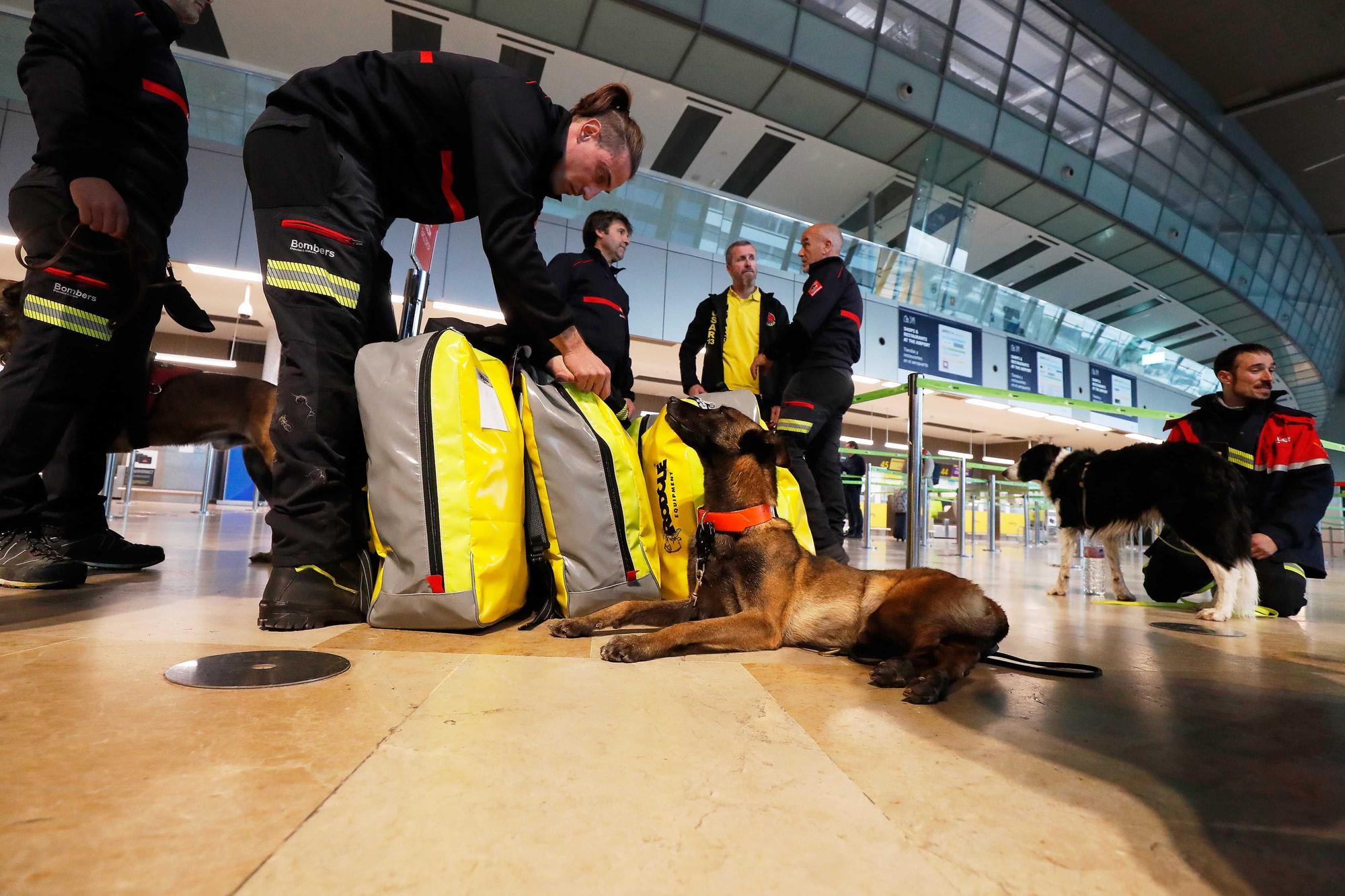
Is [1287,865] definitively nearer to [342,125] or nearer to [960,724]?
[960,724]

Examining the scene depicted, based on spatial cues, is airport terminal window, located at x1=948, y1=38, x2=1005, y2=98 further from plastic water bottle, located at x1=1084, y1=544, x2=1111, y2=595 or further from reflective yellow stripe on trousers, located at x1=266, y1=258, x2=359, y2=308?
reflective yellow stripe on trousers, located at x1=266, y1=258, x2=359, y2=308

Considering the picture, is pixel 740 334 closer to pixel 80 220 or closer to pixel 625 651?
pixel 625 651

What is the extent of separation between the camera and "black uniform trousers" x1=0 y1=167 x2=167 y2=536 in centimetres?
193

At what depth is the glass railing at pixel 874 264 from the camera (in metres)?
9.91

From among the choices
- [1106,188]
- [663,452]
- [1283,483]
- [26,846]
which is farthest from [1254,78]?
[26,846]

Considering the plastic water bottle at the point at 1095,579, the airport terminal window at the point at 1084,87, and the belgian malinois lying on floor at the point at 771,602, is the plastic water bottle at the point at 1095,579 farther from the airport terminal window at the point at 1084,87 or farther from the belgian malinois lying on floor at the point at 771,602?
the airport terminal window at the point at 1084,87

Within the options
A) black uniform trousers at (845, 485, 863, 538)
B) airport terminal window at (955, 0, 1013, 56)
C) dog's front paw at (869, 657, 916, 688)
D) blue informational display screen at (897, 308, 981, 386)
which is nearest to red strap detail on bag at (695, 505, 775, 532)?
dog's front paw at (869, 657, 916, 688)

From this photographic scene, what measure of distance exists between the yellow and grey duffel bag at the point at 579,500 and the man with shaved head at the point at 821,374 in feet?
4.25

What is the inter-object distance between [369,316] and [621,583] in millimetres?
1323

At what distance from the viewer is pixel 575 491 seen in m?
2.07

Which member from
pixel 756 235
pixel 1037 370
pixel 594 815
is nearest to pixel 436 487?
pixel 594 815

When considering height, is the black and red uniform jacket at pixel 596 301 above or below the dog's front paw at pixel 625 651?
above

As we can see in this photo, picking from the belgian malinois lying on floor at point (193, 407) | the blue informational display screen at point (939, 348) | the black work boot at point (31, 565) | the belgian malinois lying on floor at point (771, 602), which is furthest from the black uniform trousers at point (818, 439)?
the blue informational display screen at point (939, 348)

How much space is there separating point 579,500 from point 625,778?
1306mm
